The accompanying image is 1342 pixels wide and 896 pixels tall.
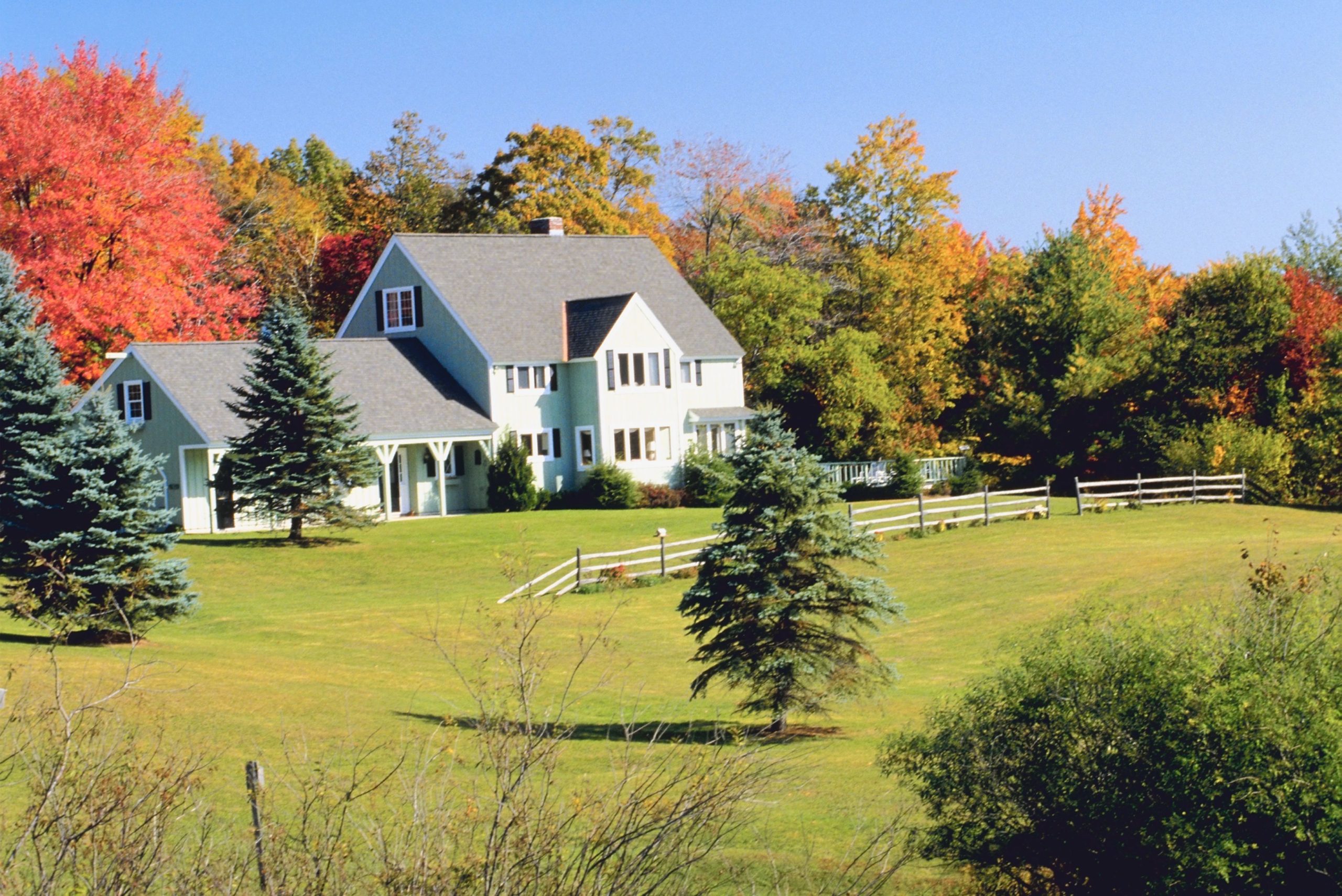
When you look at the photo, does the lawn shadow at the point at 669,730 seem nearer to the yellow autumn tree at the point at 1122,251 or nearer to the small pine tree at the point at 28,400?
the small pine tree at the point at 28,400

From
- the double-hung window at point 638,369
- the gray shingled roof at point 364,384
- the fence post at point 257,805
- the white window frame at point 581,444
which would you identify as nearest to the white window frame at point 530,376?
the gray shingled roof at point 364,384

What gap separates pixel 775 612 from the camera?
21.2 meters

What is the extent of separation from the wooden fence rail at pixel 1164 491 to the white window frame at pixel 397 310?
22.9m

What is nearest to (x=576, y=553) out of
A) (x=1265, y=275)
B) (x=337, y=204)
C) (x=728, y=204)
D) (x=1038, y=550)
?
(x=1038, y=550)

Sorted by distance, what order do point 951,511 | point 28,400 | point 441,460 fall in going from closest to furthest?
point 28,400, point 951,511, point 441,460

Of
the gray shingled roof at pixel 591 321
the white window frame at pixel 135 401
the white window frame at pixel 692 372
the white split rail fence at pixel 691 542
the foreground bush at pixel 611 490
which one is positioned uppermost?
the gray shingled roof at pixel 591 321

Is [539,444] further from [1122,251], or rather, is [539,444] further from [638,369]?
[1122,251]

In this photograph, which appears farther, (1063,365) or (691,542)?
(1063,365)

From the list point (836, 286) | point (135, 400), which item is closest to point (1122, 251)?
point (836, 286)

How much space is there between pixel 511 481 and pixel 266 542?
10.3 metres

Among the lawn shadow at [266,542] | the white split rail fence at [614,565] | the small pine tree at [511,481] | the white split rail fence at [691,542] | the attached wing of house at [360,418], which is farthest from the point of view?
the small pine tree at [511,481]

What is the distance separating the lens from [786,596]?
21.1 meters

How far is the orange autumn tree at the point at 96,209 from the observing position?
4759cm

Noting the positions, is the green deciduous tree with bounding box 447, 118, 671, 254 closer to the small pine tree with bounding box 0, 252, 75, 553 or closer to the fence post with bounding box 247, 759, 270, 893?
the small pine tree with bounding box 0, 252, 75, 553
